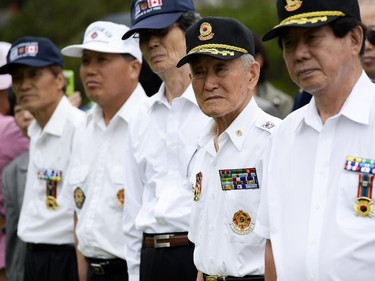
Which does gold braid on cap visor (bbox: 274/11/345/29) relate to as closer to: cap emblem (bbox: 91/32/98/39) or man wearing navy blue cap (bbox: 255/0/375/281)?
man wearing navy blue cap (bbox: 255/0/375/281)

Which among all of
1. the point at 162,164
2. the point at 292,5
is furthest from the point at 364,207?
the point at 162,164

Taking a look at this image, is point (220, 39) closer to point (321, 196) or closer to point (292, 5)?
point (292, 5)

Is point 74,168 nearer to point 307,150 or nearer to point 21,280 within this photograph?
point 21,280

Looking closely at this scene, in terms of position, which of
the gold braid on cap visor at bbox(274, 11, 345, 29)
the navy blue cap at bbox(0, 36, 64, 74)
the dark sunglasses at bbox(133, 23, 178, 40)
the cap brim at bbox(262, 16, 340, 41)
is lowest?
the cap brim at bbox(262, 16, 340, 41)

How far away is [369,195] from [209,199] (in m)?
1.16

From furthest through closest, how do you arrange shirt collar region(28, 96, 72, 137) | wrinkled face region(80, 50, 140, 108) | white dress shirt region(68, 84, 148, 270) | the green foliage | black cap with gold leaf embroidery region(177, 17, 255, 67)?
the green foliage < shirt collar region(28, 96, 72, 137) < wrinkled face region(80, 50, 140, 108) < white dress shirt region(68, 84, 148, 270) < black cap with gold leaf embroidery region(177, 17, 255, 67)

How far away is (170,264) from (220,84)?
1262 mm

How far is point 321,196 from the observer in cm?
370

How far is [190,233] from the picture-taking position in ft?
15.6

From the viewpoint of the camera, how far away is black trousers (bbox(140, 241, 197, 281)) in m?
5.26

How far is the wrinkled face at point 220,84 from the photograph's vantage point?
15.0 feet

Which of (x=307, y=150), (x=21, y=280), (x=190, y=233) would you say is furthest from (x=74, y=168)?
(x=307, y=150)

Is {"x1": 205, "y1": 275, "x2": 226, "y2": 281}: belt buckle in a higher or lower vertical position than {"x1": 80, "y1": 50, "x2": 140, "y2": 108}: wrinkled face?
lower

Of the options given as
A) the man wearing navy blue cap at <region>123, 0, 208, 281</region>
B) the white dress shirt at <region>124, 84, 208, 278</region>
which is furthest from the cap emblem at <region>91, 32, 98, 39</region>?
the white dress shirt at <region>124, 84, 208, 278</region>
